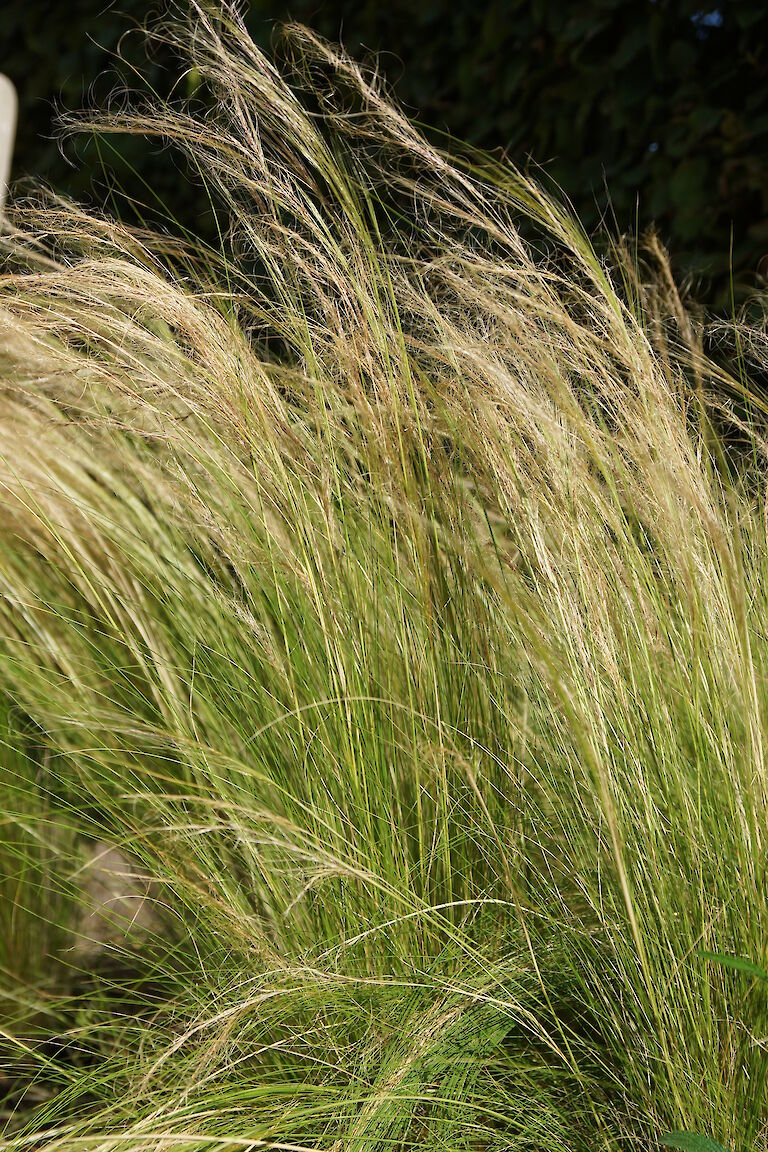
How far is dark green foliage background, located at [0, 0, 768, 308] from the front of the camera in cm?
263

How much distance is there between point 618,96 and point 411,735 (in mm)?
2120

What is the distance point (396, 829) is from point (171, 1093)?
1.25 ft

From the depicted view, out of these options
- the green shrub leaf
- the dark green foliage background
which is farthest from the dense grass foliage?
the dark green foliage background

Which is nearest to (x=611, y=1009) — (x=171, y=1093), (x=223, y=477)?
(x=171, y=1093)

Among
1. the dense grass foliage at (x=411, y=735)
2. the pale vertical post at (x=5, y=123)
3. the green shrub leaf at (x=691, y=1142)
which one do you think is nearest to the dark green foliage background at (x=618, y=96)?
the pale vertical post at (x=5, y=123)

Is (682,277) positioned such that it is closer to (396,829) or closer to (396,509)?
(396,509)

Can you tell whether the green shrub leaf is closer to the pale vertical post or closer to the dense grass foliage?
the dense grass foliage

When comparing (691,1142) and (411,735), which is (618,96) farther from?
(691,1142)

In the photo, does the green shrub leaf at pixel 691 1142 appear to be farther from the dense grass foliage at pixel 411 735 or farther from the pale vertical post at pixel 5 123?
the pale vertical post at pixel 5 123

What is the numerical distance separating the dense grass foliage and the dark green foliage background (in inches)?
45.3

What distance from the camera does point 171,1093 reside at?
115cm

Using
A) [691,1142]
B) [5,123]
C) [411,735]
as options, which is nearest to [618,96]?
[5,123]

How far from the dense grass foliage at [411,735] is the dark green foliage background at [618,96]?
1.15 metres

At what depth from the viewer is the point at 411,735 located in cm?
136
